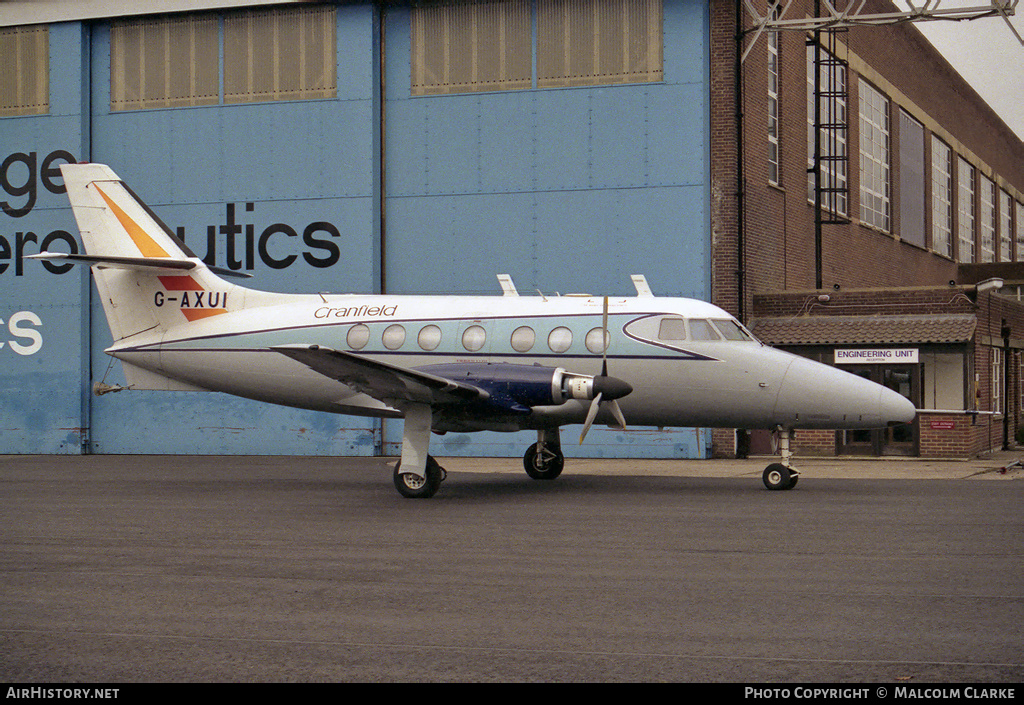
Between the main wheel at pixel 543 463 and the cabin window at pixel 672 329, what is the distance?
3.41m

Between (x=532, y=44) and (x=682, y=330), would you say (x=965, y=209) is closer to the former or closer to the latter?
(x=532, y=44)

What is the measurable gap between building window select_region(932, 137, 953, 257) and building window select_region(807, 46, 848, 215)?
1520cm

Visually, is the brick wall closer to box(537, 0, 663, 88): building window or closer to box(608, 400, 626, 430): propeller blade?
box(537, 0, 663, 88): building window

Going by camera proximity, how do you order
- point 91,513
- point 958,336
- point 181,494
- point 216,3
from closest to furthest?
1. point 91,513
2. point 181,494
3. point 958,336
4. point 216,3

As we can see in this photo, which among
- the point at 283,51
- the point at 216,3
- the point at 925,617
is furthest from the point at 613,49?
the point at 925,617

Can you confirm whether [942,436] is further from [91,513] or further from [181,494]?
[91,513]

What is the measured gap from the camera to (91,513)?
14.8m

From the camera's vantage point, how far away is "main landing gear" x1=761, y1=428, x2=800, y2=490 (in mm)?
17672

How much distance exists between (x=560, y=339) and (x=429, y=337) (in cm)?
223

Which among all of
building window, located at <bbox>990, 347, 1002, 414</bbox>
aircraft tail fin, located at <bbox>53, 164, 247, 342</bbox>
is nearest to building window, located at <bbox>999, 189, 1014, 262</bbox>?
building window, located at <bbox>990, 347, 1002, 414</bbox>

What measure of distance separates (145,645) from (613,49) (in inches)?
885

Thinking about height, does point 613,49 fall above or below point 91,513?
above

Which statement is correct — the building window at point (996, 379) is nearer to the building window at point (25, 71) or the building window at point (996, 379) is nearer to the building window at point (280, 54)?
the building window at point (280, 54)

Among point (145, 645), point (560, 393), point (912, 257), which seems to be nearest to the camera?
point (145, 645)
